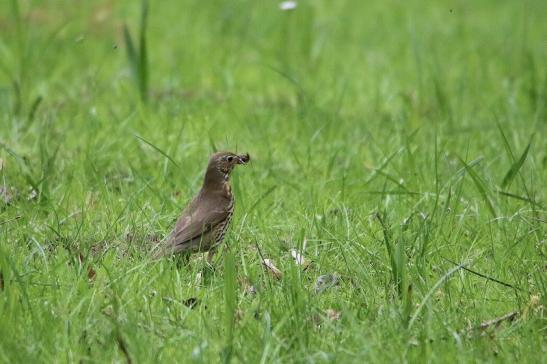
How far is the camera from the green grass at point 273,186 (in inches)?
157

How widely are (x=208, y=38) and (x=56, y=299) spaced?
5.32m

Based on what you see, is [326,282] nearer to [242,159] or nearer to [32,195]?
[242,159]

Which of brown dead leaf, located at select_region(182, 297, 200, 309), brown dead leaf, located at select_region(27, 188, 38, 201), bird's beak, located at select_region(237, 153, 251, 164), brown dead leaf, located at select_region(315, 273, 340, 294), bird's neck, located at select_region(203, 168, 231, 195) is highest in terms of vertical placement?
bird's beak, located at select_region(237, 153, 251, 164)

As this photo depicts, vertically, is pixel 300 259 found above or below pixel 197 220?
below

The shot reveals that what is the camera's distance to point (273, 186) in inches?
223

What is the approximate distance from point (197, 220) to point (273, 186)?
0.81 metres

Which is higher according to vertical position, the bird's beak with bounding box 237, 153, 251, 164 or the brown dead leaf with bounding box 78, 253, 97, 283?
the bird's beak with bounding box 237, 153, 251, 164

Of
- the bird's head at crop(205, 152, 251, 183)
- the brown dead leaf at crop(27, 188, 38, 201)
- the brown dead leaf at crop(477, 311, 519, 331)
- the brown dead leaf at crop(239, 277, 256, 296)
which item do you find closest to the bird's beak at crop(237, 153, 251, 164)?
the bird's head at crop(205, 152, 251, 183)

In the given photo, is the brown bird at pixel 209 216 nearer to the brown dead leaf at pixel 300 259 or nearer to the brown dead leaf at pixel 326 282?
the brown dead leaf at pixel 300 259

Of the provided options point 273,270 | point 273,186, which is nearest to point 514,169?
point 273,186

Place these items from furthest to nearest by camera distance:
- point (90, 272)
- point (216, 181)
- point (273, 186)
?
point (273, 186) < point (216, 181) < point (90, 272)

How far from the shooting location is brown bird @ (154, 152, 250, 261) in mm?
4848

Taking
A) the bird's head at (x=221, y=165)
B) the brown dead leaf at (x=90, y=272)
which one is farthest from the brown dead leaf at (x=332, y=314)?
the bird's head at (x=221, y=165)

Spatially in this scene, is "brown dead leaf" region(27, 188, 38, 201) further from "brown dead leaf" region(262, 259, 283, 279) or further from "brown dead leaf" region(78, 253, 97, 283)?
"brown dead leaf" region(262, 259, 283, 279)
